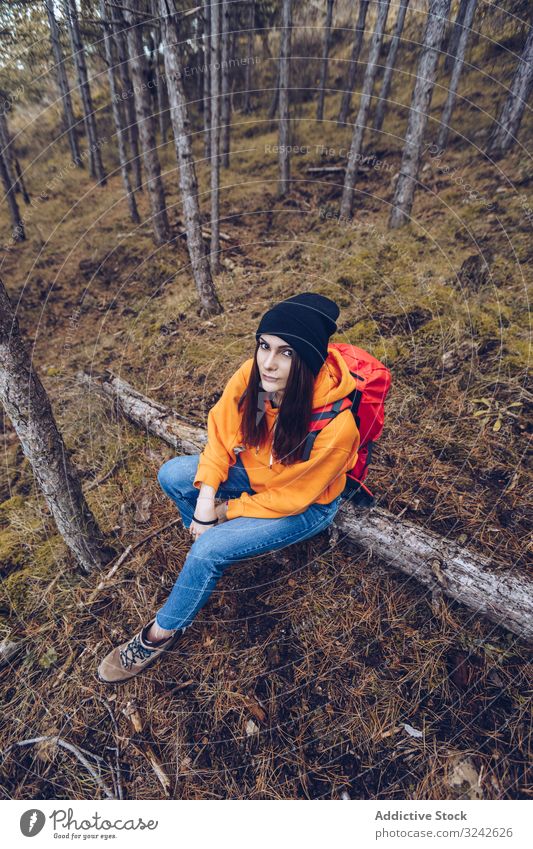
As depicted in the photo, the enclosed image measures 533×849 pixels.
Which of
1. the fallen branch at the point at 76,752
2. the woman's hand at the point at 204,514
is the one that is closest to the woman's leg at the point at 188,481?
the woman's hand at the point at 204,514

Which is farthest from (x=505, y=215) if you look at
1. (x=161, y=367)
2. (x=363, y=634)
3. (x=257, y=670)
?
(x=257, y=670)

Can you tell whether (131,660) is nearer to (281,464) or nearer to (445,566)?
(281,464)

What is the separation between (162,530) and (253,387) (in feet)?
5.40

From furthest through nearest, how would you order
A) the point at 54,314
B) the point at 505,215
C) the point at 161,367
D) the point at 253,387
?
the point at 54,314 → the point at 505,215 → the point at 161,367 → the point at 253,387

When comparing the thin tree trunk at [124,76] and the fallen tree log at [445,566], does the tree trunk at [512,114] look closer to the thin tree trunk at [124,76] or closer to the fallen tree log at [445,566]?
the thin tree trunk at [124,76]

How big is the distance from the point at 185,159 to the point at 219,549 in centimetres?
594

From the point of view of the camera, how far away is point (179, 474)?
2.74 m

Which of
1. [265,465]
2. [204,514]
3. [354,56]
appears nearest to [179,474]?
[204,514]

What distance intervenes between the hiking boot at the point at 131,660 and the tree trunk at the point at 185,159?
17.3ft

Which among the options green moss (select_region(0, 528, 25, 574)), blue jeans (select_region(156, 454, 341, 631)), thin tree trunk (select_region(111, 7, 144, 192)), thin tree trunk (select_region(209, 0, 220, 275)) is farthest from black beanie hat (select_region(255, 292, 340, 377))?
thin tree trunk (select_region(111, 7, 144, 192))
